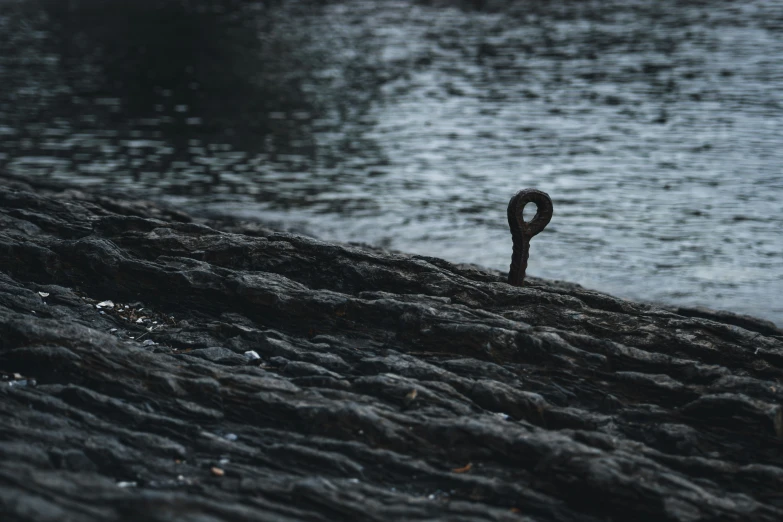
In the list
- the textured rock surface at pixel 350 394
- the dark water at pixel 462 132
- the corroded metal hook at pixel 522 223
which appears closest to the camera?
the textured rock surface at pixel 350 394

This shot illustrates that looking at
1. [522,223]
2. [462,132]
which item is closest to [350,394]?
[522,223]

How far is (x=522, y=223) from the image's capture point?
11.3m

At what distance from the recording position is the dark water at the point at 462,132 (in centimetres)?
2383

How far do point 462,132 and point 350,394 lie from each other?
2851 centimetres

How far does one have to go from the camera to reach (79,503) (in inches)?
258

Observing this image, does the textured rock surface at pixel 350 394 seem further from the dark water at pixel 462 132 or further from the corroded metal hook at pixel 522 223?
the dark water at pixel 462 132

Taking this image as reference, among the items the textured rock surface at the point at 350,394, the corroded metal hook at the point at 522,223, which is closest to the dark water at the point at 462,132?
the corroded metal hook at the point at 522,223

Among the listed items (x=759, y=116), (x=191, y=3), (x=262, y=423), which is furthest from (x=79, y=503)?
(x=191, y=3)

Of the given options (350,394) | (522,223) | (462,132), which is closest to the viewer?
(350,394)

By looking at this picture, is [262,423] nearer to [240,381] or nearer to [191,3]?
[240,381]

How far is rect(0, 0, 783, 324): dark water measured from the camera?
2383 cm

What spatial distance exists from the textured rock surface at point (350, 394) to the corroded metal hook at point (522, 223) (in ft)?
1.73

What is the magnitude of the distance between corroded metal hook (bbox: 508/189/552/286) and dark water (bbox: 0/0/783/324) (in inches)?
361

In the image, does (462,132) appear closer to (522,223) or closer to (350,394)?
(522,223)
